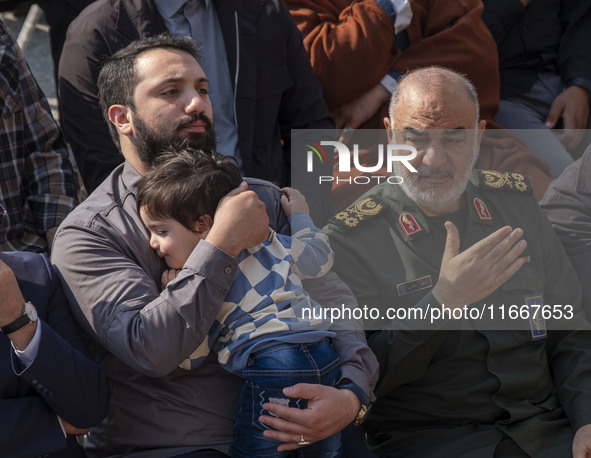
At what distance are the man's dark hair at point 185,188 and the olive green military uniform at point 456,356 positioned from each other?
56cm

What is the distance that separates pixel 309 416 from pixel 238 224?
0.54m

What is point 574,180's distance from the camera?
3264mm

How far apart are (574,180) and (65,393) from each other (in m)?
2.08

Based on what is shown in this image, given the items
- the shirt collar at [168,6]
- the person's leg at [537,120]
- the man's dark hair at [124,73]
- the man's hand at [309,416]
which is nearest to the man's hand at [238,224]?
the man's hand at [309,416]

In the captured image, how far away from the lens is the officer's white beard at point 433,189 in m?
2.89

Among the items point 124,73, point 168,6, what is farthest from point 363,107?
point 124,73

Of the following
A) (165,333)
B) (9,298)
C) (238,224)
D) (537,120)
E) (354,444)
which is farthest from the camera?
(537,120)

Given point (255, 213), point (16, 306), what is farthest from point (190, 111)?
point (16, 306)

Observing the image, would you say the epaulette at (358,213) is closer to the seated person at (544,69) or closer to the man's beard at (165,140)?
the man's beard at (165,140)

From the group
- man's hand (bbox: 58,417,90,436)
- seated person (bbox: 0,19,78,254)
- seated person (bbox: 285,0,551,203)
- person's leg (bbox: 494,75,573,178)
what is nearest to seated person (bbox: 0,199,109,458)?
man's hand (bbox: 58,417,90,436)

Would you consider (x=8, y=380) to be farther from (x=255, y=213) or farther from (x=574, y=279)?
(x=574, y=279)

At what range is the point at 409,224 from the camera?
9.30ft

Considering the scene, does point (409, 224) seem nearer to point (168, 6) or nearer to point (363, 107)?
point (363, 107)

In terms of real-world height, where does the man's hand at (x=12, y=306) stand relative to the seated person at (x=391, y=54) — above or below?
above
